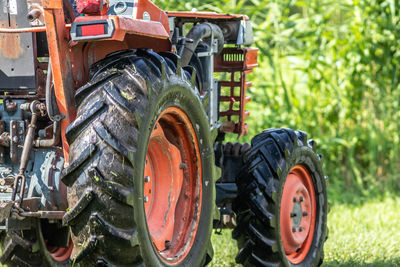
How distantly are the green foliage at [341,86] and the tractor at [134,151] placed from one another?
327 centimetres

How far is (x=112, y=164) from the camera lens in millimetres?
2828

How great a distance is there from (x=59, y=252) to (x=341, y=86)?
Result: 16.9ft

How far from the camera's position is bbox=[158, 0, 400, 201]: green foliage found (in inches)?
317

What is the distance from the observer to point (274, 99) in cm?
813

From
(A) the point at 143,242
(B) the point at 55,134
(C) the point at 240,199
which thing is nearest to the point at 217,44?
(C) the point at 240,199

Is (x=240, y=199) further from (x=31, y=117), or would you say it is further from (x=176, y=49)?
(x=31, y=117)

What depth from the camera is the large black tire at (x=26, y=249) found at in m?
3.62

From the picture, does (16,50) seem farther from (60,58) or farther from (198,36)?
(198,36)

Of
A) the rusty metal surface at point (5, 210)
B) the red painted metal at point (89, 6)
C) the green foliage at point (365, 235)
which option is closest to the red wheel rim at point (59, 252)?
the rusty metal surface at point (5, 210)

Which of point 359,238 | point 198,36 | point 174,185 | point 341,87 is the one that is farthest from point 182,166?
point 341,87

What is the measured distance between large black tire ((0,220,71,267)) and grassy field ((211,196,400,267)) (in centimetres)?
143

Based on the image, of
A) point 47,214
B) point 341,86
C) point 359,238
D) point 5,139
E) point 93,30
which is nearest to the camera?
point 93,30

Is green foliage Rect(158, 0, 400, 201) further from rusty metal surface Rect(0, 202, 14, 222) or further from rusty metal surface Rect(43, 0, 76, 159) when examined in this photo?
rusty metal surface Rect(0, 202, 14, 222)

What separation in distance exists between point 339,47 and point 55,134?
5.98 meters
